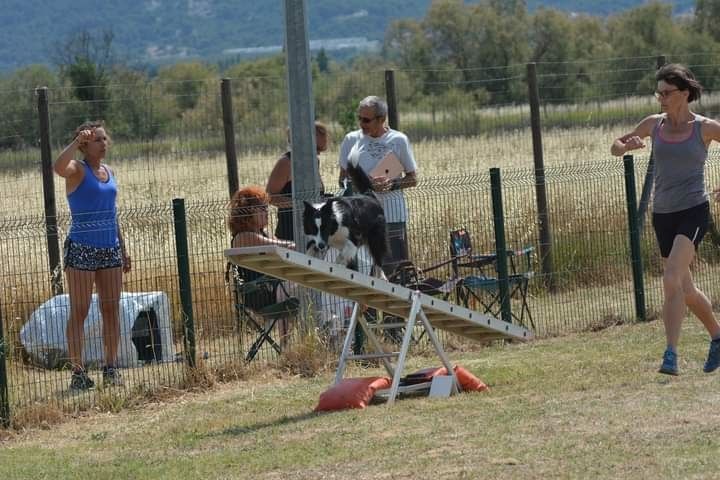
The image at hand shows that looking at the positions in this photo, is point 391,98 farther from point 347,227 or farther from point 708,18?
point 708,18

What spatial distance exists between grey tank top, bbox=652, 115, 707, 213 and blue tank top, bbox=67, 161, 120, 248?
4210mm

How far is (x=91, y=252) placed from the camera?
10273 millimetres

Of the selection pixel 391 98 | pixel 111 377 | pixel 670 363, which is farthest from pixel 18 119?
pixel 670 363

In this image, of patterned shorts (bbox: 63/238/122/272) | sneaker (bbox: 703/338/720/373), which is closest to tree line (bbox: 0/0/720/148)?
patterned shorts (bbox: 63/238/122/272)

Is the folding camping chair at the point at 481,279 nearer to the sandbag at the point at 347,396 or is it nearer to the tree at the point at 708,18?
the sandbag at the point at 347,396

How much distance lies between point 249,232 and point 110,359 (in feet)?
5.19

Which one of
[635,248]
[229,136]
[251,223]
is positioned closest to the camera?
[251,223]

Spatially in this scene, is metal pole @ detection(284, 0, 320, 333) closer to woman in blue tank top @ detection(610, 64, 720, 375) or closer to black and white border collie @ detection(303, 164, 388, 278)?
black and white border collie @ detection(303, 164, 388, 278)

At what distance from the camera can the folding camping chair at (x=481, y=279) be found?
39.4 ft

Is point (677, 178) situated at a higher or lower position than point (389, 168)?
lower

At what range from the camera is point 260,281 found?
11.0m

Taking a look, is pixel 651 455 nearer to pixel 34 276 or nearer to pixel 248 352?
pixel 248 352

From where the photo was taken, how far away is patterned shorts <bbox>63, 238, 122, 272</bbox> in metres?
10.3

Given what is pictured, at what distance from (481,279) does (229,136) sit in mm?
3375
